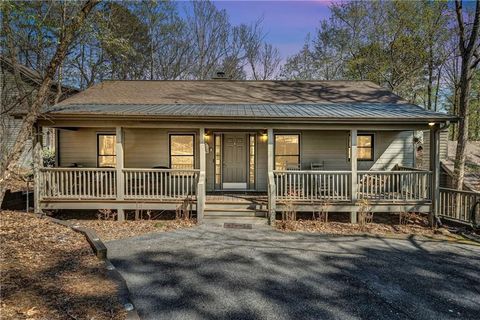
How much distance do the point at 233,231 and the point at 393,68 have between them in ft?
60.5

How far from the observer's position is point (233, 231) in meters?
7.60

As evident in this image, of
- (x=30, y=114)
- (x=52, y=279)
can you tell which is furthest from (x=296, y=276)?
(x=30, y=114)

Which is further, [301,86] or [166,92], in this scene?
[301,86]

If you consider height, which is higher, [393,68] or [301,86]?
[393,68]

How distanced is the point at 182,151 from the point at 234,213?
3.50 meters

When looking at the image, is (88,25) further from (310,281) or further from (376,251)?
(376,251)

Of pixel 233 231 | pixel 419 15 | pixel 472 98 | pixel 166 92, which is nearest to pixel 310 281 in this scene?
pixel 233 231

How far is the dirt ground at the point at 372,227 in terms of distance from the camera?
7.87 m

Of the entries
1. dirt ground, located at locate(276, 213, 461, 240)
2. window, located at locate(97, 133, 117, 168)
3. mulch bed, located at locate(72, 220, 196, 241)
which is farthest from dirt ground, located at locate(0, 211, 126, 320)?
dirt ground, located at locate(276, 213, 461, 240)

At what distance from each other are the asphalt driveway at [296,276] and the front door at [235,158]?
151 inches

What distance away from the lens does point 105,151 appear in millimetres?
10805

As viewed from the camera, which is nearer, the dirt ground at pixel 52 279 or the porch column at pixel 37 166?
the dirt ground at pixel 52 279

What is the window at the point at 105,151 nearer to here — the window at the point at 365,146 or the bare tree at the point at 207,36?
the window at the point at 365,146

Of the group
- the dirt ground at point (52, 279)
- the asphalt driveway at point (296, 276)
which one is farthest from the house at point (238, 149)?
the dirt ground at point (52, 279)
